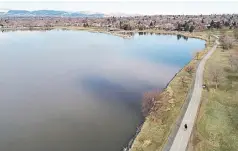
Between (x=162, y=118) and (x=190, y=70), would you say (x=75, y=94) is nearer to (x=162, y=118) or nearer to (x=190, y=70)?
(x=162, y=118)

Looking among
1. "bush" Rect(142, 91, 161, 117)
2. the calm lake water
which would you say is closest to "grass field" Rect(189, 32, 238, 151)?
"bush" Rect(142, 91, 161, 117)

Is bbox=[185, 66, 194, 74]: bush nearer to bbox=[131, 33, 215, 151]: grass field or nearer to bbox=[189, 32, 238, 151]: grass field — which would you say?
bbox=[189, 32, 238, 151]: grass field

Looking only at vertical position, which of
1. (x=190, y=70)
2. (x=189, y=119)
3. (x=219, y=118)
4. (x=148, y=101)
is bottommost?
(x=219, y=118)

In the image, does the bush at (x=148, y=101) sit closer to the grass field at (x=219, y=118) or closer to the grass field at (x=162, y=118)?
the grass field at (x=162, y=118)

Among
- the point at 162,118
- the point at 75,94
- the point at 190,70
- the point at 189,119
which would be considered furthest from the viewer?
the point at 190,70

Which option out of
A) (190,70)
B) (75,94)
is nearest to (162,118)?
(75,94)

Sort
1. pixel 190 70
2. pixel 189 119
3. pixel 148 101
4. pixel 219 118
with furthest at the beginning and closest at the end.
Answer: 1. pixel 190 70
2. pixel 148 101
3. pixel 219 118
4. pixel 189 119
